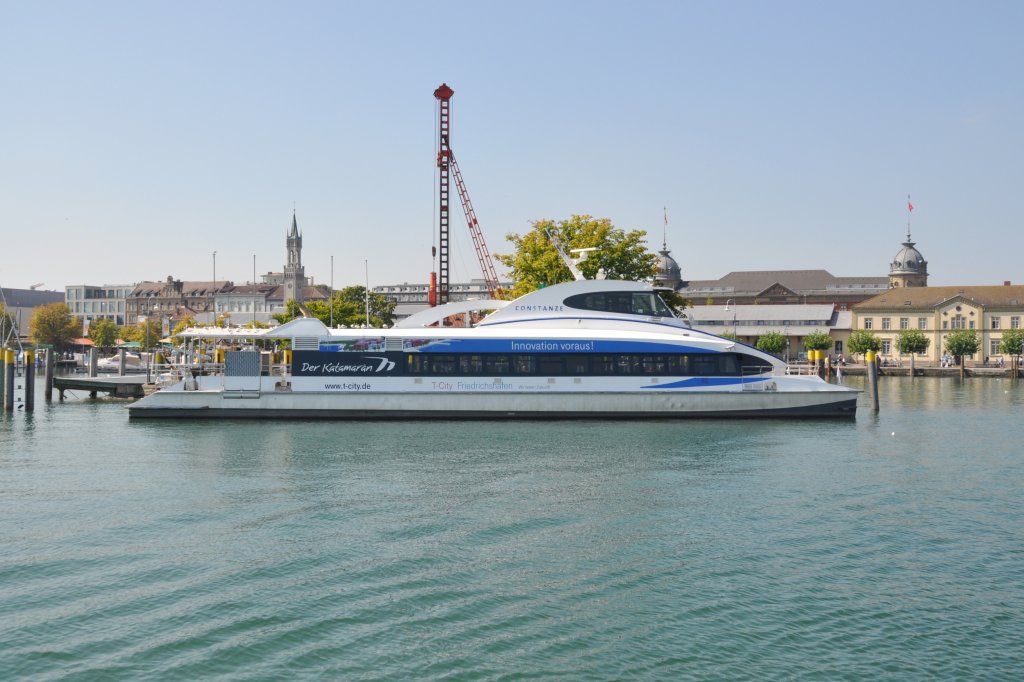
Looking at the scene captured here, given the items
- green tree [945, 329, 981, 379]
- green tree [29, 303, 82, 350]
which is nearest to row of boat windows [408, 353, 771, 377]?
green tree [945, 329, 981, 379]

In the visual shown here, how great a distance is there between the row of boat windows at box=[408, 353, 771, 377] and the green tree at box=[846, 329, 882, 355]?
66.7 m

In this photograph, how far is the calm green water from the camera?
1216 centimetres

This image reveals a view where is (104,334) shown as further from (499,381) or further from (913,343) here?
(499,381)

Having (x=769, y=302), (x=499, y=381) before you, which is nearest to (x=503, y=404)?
(x=499, y=381)

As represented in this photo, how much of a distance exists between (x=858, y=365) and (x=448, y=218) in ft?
176

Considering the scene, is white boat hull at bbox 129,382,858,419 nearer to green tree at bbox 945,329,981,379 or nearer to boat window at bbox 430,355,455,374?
boat window at bbox 430,355,455,374

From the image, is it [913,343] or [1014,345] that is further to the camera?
[913,343]

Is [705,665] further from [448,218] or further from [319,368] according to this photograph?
[448,218]

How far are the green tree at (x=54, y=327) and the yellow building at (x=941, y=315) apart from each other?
106 metres

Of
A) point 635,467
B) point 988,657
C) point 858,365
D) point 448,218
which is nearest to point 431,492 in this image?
point 635,467

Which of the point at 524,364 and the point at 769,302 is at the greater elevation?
the point at 769,302

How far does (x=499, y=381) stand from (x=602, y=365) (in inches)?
170

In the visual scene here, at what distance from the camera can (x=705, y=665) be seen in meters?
11.9

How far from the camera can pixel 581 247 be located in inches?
2283
